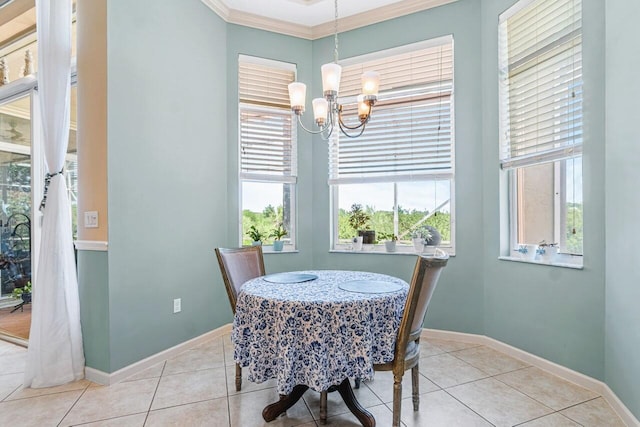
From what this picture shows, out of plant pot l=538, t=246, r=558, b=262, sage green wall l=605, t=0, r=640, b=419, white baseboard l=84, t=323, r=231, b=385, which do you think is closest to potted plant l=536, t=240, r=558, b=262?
plant pot l=538, t=246, r=558, b=262

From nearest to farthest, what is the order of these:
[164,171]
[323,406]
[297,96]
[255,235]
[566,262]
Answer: [323,406]
[297,96]
[566,262]
[164,171]
[255,235]

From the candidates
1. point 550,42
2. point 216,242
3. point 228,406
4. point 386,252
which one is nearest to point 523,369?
point 386,252

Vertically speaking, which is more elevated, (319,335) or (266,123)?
(266,123)

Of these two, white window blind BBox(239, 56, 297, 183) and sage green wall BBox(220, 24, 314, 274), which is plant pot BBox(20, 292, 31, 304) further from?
white window blind BBox(239, 56, 297, 183)

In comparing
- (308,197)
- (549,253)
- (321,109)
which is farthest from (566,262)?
(308,197)

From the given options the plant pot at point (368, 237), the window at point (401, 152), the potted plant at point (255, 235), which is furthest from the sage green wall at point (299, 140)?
the plant pot at point (368, 237)

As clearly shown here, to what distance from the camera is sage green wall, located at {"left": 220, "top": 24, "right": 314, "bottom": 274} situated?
11.4 ft

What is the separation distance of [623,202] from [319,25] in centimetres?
313

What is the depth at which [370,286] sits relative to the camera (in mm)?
1997

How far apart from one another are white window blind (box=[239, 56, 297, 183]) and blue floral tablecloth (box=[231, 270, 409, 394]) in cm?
206

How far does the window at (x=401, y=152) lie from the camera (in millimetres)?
3252

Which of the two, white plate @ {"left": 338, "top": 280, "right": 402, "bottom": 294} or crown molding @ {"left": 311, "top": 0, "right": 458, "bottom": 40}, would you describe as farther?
crown molding @ {"left": 311, "top": 0, "right": 458, "bottom": 40}

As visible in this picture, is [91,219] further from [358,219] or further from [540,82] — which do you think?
[540,82]

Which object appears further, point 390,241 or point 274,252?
point 274,252
